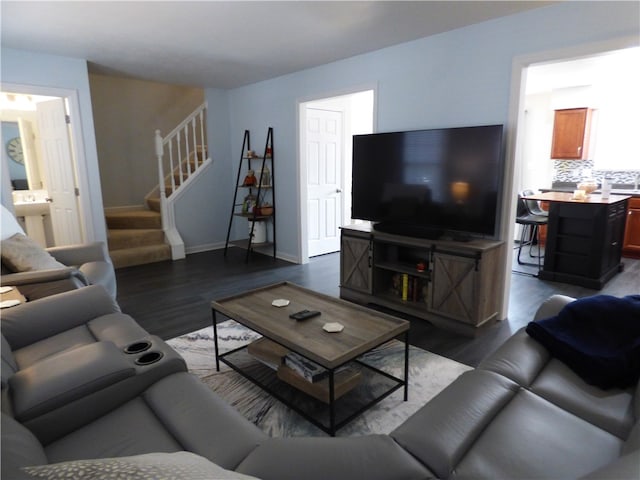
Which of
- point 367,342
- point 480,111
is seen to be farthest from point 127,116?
point 367,342

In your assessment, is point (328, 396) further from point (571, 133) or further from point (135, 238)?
point (571, 133)

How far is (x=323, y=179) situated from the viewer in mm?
5605

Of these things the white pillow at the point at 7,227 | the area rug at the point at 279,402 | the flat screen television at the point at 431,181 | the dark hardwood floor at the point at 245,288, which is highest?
the flat screen television at the point at 431,181

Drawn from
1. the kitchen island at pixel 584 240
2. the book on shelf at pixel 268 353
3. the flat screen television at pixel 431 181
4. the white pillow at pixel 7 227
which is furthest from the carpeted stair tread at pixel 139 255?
the kitchen island at pixel 584 240

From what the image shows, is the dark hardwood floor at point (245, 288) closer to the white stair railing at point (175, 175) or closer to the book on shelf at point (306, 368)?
the white stair railing at point (175, 175)

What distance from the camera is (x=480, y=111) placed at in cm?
321

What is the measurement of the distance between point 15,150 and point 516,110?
6015mm

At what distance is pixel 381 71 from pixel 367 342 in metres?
2.94

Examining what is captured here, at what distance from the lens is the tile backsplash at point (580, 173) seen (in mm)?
6059

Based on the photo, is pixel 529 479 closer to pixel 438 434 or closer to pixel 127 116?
pixel 438 434

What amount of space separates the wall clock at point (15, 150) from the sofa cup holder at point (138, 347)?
481 centimetres

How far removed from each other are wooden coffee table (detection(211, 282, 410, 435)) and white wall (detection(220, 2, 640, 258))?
2062mm

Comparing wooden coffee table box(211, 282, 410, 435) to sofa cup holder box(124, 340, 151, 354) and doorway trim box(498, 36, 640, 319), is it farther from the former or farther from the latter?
doorway trim box(498, 36, 640, 319)

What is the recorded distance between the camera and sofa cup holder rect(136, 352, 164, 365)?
5.58 feet
